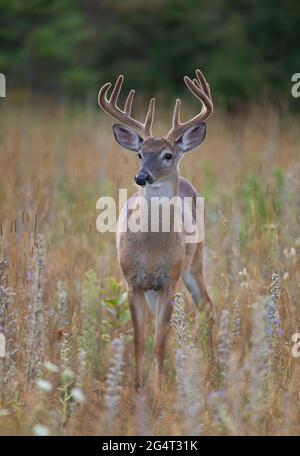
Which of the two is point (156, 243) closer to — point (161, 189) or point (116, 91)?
point (161, 189)

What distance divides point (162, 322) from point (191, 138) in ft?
3.80

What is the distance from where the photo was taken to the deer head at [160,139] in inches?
220

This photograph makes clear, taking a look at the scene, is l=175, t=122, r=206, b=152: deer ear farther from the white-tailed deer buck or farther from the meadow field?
the meadow field

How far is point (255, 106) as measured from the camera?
12.3 meters

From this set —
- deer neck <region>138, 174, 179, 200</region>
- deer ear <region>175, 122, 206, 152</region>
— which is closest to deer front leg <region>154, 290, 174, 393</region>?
deer neck <region>138, 174, 179, 200</region>

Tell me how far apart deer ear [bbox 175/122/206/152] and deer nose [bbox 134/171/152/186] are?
1.67 feet

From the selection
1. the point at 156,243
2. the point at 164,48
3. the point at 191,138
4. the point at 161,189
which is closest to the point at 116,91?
the point at 191,138

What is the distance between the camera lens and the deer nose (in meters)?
5.30

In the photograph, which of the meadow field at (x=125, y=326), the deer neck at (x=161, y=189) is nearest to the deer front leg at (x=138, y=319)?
the meadow field at (x=125, y=326)

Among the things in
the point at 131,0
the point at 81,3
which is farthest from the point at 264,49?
the point at 81,3

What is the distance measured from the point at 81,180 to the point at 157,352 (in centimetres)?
431

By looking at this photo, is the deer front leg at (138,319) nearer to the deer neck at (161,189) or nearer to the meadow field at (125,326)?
Result: the meadow field at (125,326)

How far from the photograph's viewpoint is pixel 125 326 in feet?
19.7

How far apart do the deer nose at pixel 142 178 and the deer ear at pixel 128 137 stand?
0.45 meters
